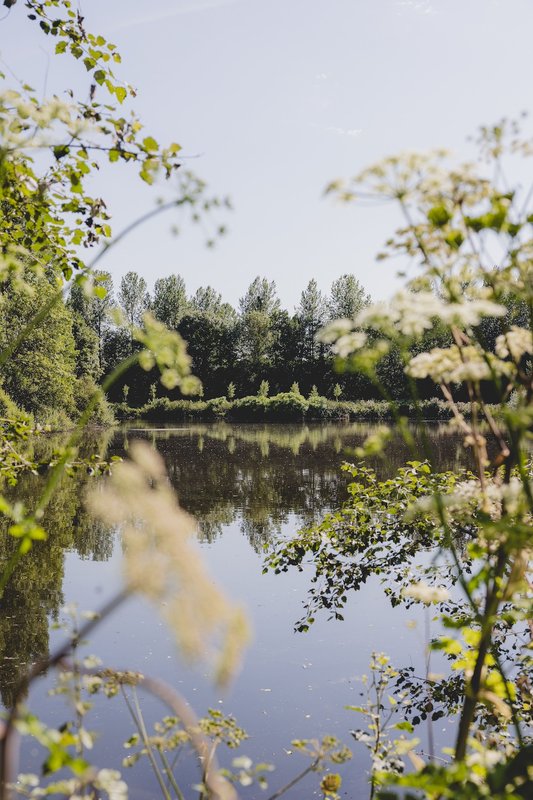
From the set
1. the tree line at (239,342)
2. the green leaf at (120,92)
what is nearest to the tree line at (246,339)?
the tree line at (239,342)

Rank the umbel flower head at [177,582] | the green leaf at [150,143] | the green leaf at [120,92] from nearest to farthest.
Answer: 1. the umbel flower head at [177,582]
2. the green leaf at [150,143]
3. the green leaf at [120,92]

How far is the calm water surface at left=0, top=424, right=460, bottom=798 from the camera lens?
584cm

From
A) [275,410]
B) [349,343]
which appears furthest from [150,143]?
[275,410]

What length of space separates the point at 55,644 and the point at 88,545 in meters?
→ 4.57

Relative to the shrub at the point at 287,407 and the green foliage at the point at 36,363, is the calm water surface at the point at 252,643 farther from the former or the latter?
the shrub at the point at 287,407

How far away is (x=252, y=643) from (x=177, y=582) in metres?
1.65

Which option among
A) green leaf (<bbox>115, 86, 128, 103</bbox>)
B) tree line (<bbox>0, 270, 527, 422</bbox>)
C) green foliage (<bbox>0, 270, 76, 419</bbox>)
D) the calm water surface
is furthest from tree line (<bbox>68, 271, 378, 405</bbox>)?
green leaf (<bbox>115, 86, 128, 103</bbox>)

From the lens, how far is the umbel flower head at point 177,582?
3.30 ft

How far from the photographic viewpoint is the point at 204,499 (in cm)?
1645

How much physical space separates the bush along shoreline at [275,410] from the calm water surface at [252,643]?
31.1 metres

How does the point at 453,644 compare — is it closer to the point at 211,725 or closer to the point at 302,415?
the point at 211,725

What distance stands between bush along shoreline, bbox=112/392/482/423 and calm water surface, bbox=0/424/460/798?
102 ft

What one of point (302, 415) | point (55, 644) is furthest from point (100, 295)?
point (302, 415)

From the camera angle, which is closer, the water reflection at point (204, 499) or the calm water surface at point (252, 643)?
the calm water surface at point (252, 643)
